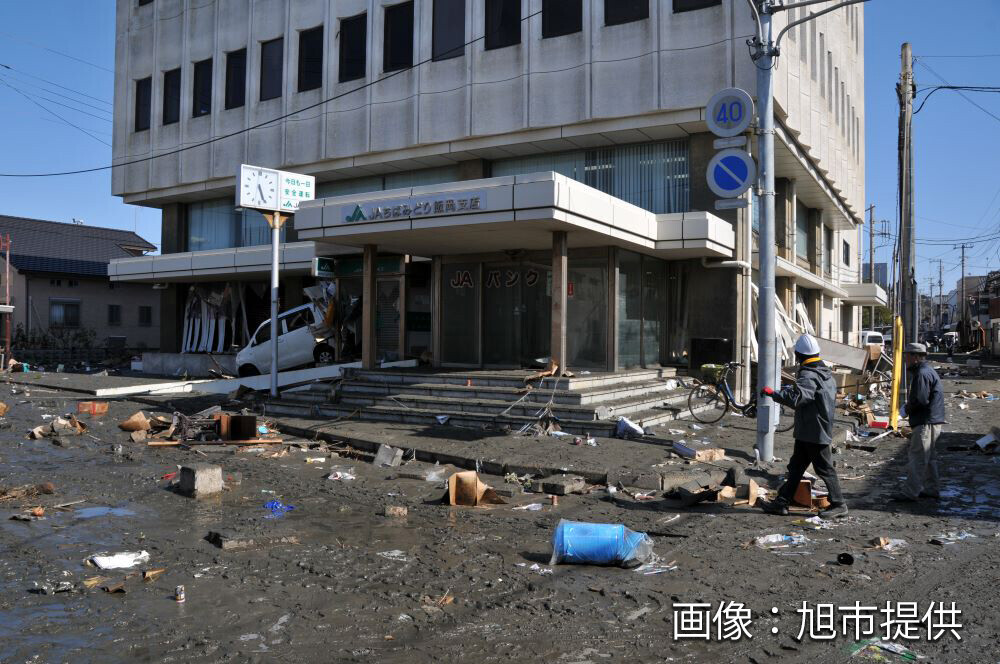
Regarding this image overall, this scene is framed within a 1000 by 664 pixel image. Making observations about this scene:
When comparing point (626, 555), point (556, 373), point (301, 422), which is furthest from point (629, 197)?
point (626, 555)

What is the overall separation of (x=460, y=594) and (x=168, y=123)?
86.8 ft

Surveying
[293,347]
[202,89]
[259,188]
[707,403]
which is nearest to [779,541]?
[707,403]

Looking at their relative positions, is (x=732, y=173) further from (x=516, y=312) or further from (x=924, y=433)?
(x=516, y=312)

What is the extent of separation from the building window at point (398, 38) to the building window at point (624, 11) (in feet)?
19.6

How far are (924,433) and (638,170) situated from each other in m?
11.3

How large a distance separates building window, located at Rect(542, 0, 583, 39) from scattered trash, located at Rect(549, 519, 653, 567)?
14.9 metres

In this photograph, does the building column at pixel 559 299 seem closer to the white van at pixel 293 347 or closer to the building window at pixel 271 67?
the white van at pixel 293 347

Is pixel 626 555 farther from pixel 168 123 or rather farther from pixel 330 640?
pixel 168 123

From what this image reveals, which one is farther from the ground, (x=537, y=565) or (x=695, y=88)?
(x=695, y=88)

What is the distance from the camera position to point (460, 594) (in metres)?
5.13

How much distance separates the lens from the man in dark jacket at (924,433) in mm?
7895

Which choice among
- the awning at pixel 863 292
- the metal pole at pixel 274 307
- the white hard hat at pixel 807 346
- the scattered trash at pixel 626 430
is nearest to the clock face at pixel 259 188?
the metal pole at pixel 274 307

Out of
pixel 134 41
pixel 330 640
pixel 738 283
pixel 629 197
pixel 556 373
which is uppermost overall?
pixel 134 41

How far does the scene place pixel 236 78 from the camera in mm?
25078
